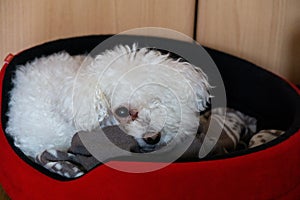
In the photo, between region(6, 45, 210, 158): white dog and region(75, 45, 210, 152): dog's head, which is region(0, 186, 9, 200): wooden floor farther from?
region(75, 45, 210, 152): dog's head

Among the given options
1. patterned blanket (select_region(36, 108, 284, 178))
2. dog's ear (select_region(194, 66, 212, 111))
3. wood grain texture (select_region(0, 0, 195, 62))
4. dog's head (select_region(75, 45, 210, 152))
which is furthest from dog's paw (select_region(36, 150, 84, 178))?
wood grain texture (select_region(0, 0, 195, 62))

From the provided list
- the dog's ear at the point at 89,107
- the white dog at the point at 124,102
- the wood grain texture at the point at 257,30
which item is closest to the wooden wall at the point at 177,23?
the wood grain texture at the point at 257,30

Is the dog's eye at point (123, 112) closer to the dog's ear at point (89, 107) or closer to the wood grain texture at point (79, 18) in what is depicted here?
the dog's ear at point (89, 107)

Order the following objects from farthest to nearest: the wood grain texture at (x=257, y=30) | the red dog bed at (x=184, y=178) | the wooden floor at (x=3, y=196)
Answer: the wood grain texture at (x=257, y=30) < the wooden floor at (x=3, y=196) < the red dog bed at (x=184, y=178)

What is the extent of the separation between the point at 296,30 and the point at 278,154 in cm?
66

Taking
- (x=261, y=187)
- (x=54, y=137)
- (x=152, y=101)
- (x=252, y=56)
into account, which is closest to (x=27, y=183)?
(x=54, y=137)

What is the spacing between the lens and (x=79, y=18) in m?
1.63

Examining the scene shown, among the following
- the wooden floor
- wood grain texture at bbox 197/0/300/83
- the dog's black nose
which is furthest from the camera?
wood grain texture at bbox 197/0/300/83

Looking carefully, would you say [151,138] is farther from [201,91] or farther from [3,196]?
[3,196]

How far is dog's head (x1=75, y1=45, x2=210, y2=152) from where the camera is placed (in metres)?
1.08

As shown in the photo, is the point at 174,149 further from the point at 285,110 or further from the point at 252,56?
the point at 252,56

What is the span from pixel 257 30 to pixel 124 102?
65cm

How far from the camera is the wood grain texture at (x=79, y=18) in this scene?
1.61m

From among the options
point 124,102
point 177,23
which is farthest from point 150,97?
point 177,23
